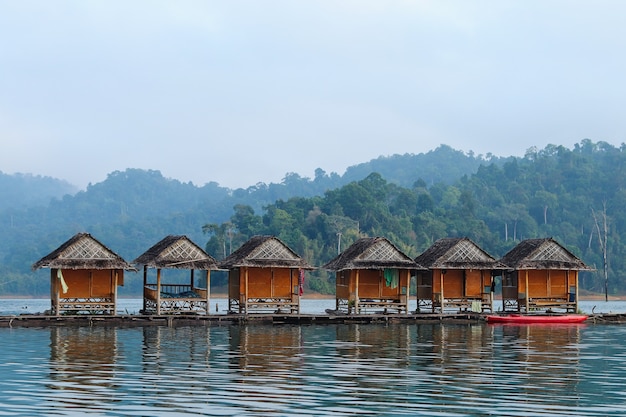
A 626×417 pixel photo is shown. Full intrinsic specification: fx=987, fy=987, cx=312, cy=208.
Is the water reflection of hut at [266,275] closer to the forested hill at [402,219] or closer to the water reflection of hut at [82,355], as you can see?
the water reflection of hut at [82,355]

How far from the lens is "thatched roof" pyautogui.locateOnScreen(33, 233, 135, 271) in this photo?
136 feet

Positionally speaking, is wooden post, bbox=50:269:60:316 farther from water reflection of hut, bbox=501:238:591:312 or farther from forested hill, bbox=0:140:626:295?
forested hill, bbox=0:140:626:295

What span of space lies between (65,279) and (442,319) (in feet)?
57.3

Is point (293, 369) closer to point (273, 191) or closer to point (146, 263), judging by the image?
point (146, 263)

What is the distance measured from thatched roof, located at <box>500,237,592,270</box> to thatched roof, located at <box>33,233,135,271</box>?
1883cm

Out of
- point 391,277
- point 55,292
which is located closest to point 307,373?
point 55,292

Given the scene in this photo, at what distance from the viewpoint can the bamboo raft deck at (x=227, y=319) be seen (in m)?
41.1

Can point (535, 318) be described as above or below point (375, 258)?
below

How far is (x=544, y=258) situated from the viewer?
48.5 metres

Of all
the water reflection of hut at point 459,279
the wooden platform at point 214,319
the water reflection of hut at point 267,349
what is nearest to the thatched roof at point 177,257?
the wooden platform at point 214,319

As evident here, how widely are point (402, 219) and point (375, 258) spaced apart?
68.4 m

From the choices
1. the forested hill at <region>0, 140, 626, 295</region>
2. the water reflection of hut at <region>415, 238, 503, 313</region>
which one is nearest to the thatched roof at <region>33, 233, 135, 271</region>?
the water reflection of hut at <region>415, 238, 503, 313</region>

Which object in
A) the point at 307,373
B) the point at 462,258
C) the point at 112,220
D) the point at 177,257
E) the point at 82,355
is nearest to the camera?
the point at 307,373

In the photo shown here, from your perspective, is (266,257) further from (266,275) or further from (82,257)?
(82,257)
